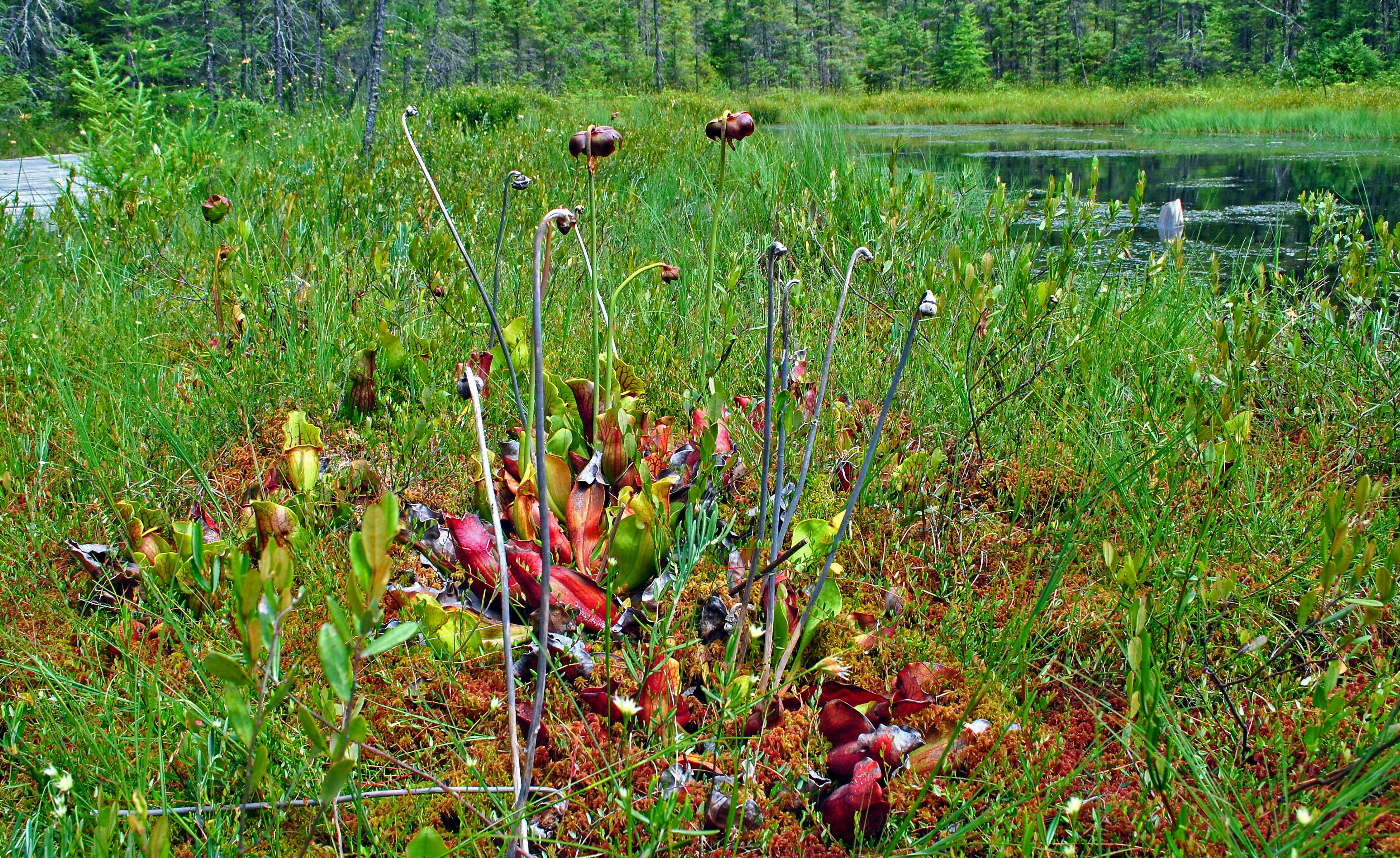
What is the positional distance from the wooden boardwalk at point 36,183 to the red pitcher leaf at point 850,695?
379 centimetres

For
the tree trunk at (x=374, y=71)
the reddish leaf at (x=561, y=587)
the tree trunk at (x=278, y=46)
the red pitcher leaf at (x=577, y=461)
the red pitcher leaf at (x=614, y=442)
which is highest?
the tree trunk at (x=278, y=46)

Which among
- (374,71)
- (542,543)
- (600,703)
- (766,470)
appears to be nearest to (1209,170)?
(374,71)

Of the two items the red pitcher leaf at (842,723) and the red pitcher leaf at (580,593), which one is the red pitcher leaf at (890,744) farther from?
the red pitcher leaf at (580,593)

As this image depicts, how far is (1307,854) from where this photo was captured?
3.18 ft

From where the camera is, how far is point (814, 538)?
1.64m

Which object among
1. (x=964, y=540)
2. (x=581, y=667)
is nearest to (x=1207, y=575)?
(x=964, y=540)

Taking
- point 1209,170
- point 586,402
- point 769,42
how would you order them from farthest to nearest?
1. point 769,42
2. point 1209,170
3. point 586,402

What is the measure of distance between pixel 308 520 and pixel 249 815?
25.5 inches

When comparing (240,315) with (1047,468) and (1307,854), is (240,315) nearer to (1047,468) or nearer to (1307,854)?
(1047,468)

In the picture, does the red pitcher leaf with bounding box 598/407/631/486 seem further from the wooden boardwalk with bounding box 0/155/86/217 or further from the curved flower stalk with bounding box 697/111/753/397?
the wooden boardwalk with bounding box 0/155/86/217

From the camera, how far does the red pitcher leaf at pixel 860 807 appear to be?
1135 millimetres

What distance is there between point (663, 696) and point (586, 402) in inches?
34.0

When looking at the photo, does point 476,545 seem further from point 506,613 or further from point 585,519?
point 506,613

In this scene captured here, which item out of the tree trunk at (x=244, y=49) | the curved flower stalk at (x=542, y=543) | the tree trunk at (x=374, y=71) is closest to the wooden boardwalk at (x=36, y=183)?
the tree trunk at (x=374, y=71)
